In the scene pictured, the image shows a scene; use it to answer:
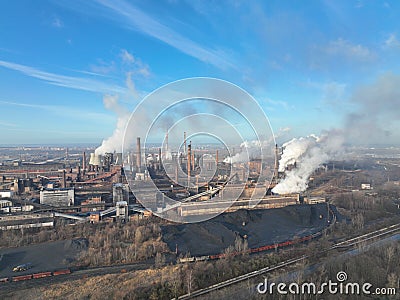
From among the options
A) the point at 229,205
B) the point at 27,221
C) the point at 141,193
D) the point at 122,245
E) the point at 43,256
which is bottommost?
the point at 43,256

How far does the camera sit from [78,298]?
16.0 ft

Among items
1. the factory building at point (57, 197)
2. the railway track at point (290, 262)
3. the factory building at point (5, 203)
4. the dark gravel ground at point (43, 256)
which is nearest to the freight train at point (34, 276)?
the dark gravel ground at point (43, 256)

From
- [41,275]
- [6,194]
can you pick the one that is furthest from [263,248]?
[6,194]

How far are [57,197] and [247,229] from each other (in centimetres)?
843

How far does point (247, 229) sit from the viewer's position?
8680 mm

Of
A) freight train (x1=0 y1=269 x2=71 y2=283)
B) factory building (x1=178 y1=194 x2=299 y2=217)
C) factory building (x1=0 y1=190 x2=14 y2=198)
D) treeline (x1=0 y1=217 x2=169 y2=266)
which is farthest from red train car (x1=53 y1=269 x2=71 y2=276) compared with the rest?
factory building (x1=0 y1=190 x2=14 y2=198)

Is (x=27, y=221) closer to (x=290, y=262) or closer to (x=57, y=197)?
(x=57, y=197)

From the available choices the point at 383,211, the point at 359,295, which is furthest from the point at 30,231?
the point at 383,211

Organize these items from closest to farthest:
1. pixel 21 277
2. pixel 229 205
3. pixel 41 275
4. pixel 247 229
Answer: pixel 21 277, pixel 41 275, pixel 247 229, pixel 229 205

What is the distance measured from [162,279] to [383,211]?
10.4 metres

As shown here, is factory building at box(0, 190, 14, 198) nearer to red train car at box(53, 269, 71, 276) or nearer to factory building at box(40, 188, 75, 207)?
factory building at box(40, 188, 75, 207)

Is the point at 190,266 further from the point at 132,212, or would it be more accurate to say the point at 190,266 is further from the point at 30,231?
the point at 30,231

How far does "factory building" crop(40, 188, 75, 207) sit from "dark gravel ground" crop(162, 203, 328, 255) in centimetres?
594

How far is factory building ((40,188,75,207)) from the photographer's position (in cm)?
1216
